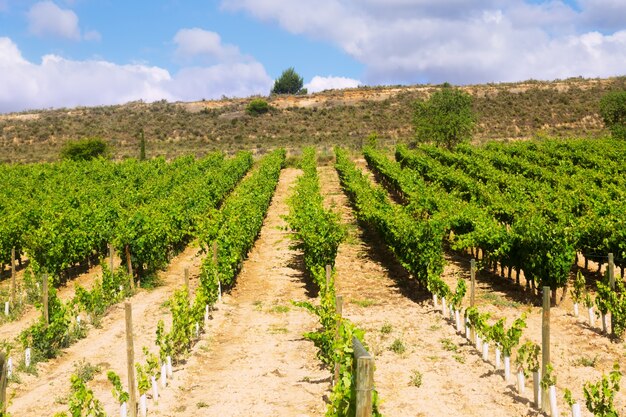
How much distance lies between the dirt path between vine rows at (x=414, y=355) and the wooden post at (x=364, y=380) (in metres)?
1.36

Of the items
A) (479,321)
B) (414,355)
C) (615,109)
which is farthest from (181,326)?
(615,109)

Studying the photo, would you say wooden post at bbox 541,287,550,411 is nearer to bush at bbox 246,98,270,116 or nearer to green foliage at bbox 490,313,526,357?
green foliage at bbox 490,313,526,357

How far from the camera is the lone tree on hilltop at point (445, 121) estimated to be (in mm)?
52750

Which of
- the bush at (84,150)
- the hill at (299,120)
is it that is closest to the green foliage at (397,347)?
the bush at (84,150)

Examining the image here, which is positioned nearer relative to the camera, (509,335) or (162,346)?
(509,335)

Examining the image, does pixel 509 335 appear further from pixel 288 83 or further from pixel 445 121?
pixel 288 83

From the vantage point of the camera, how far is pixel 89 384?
10.1 metres

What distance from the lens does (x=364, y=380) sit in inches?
178

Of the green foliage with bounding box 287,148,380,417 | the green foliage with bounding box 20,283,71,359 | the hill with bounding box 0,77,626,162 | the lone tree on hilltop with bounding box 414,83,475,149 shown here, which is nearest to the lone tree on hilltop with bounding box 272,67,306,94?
the hill with bounding box 0,77,626,162

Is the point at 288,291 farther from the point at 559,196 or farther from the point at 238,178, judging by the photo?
the point at 238,178

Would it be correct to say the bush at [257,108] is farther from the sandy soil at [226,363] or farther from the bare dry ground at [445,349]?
the sandy soil at [226,363]

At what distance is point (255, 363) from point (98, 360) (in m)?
2.96

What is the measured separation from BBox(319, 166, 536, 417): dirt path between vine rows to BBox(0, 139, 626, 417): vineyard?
0.04 m

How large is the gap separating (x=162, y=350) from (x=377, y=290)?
7.49 meters
